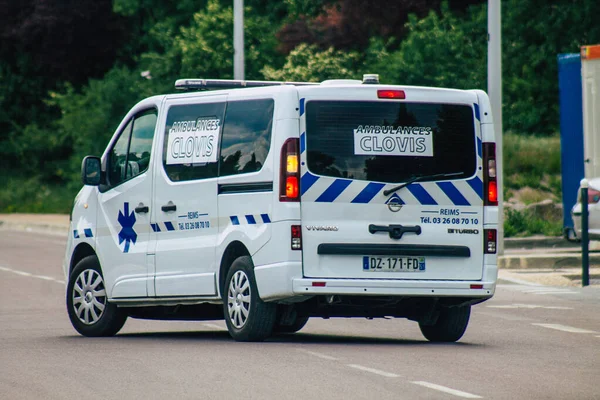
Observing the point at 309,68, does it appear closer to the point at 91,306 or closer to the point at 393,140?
the point at 91,306

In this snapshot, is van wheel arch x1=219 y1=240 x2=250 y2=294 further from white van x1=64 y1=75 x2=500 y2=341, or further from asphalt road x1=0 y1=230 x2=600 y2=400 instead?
asphalt road x1=0 y1=230 x2=600 y2=400

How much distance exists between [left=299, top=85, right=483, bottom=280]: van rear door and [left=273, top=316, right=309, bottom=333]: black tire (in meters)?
0.93

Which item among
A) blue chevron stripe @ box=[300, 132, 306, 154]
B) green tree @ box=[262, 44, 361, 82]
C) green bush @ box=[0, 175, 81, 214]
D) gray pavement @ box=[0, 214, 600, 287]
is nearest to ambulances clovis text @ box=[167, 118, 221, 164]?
blue chevron stripe @ box=[300, 132, 306, 154]

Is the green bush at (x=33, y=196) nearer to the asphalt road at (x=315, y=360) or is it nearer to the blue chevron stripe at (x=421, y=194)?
the asphalt road at (x=315, y=360)

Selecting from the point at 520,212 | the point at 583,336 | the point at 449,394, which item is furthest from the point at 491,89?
the point at 449,394

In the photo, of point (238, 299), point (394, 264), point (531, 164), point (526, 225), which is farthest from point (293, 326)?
point (531, 164)

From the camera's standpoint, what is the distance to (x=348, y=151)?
1246cm

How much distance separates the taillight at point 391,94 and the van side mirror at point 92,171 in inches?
114

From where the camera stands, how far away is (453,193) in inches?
500

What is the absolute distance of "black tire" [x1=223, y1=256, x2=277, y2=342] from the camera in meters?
12.5

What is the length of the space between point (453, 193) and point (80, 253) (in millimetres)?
3880

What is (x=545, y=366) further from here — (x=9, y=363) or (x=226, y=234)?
(x=9, y=363)

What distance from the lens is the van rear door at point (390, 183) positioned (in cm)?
1235

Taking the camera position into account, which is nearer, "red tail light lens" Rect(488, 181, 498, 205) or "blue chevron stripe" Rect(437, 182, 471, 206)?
"blue chevron stripe" Rect(437, 182, 471, 206)
